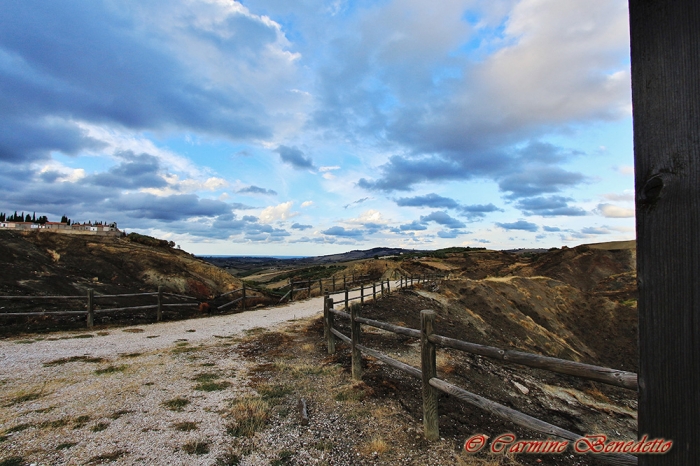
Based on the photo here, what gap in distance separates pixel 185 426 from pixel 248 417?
0.86 meters

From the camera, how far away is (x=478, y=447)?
4.34m

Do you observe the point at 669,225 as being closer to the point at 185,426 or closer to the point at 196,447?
the point at 196,447

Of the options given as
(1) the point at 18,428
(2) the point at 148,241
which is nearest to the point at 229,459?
(1) the point at 18,428

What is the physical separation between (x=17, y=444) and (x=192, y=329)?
359 inches

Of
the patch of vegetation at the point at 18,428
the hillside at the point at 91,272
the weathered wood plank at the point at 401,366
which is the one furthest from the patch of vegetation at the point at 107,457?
the hillside at the point at 91,272

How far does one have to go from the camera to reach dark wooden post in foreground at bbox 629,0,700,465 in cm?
114

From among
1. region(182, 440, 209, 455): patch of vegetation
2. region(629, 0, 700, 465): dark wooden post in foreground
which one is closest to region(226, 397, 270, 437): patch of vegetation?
region(182, 440, 209, 455): patch of vegetation

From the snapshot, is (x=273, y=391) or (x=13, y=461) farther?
(x=273, y=391)

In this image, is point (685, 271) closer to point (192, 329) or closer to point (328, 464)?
point (328, 464)

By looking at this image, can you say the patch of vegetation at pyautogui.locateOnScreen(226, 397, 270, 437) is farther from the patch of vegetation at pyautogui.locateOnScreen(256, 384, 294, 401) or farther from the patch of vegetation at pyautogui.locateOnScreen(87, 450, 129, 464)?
the patch of vegetation at pyautogui.locateOnScreen(87, 450, 129, 464)

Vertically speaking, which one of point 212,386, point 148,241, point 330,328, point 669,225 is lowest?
point 212,386

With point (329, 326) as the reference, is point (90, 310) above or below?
below

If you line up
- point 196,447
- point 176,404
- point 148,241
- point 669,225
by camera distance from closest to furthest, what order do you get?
point 669,225
point 196,447
point 176,404
point 148,241

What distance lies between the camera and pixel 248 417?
501 centimetres
